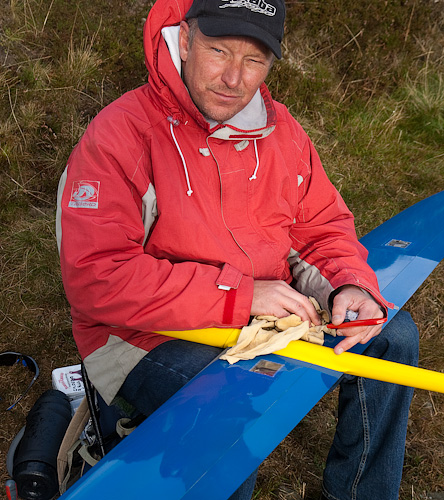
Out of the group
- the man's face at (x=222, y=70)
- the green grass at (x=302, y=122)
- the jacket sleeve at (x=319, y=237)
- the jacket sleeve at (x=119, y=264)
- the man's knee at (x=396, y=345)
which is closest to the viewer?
the jacket sleeve at (x=119, y=264)

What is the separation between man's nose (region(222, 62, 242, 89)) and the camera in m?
1.99

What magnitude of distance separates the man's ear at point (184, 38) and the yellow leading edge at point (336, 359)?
1.09 metres

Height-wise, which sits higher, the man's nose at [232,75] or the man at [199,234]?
the man's nose at [232,75]

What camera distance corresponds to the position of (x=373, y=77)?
517 centimetres

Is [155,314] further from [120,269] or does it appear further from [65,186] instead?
[65,186]

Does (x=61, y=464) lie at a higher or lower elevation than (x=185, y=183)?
lower

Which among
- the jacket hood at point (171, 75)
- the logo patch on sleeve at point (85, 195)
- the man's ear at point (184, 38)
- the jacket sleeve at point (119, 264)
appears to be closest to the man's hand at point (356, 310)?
the jacket sleeve at point (119, 264)

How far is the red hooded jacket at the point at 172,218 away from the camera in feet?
5.95

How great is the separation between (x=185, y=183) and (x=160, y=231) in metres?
0.21

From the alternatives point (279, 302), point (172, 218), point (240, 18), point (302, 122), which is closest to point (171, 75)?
point (240, 18)

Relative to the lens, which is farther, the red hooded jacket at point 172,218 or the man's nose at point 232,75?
the man's nose at point 232,75

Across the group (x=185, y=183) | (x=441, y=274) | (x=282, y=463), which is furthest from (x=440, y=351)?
(x=185, y=183)

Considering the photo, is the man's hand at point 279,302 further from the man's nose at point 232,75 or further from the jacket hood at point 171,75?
the man's nose at point 232,75

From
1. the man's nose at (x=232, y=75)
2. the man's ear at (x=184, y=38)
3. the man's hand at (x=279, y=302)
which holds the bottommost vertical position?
the man's hand at (x=279, y=302)
